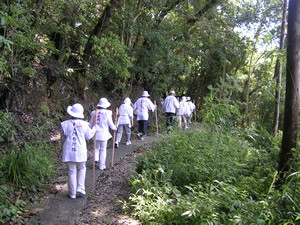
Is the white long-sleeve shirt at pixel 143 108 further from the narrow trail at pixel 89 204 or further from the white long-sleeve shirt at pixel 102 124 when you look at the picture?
the narrow trail at pixel 89 204

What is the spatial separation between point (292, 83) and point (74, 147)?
4.28 meters

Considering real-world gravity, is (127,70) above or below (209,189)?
above

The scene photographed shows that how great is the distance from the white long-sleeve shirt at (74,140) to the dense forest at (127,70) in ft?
3.40

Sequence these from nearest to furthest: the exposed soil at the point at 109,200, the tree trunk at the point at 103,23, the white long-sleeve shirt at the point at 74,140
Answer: the exposed soil at the point at 109,200, the white long-sleeve shirt at the point at 74,140, the tree trunk at the point at 103,23

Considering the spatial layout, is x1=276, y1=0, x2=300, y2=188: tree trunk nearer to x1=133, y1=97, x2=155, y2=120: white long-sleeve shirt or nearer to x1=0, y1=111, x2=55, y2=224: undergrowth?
x1=0, y1=111, x2=55, y2=224: undergrowth

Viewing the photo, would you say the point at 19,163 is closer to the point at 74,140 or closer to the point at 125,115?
the point at 74,140

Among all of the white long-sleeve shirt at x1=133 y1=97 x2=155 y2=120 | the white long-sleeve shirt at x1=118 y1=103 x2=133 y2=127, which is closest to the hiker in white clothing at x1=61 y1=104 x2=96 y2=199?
the white long-sleeve shirt at x1=118 y1=103 x2=133 y2=127

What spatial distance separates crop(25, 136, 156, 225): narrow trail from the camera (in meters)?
4.62

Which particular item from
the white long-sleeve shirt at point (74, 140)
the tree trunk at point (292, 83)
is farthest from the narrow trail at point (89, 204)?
the tree trunk at point (292, 83)

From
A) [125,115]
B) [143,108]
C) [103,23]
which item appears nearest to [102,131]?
[125,115]

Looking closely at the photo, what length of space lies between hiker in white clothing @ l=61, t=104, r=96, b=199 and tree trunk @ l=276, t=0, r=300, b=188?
3766mm

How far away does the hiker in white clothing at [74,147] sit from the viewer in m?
5.47

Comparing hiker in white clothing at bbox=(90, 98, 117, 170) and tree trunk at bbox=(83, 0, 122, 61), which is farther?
tree trunk at bbox=(83, 0, 122, 61)

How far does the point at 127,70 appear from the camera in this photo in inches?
467
